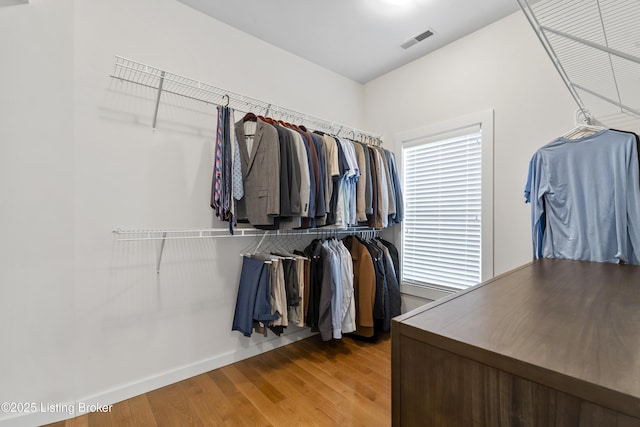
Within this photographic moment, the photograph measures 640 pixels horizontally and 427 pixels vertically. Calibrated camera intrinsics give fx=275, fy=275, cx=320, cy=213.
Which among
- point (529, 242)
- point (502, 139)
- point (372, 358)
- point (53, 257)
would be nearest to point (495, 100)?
point (502, 139)

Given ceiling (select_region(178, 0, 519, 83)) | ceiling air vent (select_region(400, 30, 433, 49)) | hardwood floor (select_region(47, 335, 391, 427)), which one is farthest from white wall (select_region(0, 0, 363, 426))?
ceiling air vent (select_region(400, 30, 433, 49))

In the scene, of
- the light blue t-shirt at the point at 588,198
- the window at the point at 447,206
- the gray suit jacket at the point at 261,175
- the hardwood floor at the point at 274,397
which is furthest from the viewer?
the window at the point at 447,206

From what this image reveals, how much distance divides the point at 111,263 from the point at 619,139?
9.64ft

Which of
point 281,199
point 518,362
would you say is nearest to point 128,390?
point 281,199

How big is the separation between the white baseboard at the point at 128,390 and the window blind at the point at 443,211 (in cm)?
151

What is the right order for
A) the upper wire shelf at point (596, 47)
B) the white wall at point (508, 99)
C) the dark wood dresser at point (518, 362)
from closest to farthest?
the dark wood dresser at point (518, 362) < the upper wire shelf at point (596, 47) < the white wall at point (508, 99)

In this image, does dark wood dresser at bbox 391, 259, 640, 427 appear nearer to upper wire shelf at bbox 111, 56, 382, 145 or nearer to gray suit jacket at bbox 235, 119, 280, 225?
gray suit jacket at bbox 235, 119, 280, 225

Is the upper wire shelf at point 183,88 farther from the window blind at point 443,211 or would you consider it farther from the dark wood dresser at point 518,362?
the dark wood dresser at point 518,362

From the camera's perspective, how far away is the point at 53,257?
59.2 inches

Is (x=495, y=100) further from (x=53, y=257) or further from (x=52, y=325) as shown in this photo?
(x=52, y=325)

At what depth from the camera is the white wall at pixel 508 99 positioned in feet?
6.31

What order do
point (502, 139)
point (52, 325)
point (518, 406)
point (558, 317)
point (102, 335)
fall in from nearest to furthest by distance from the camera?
point (518, 406)
point (558, 317)
point (52, 325)
point (102, 335)
point (502, 139)

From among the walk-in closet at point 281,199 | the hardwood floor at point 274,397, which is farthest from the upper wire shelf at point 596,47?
the hardwood floor at point 274,397

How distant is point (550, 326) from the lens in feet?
1.93
